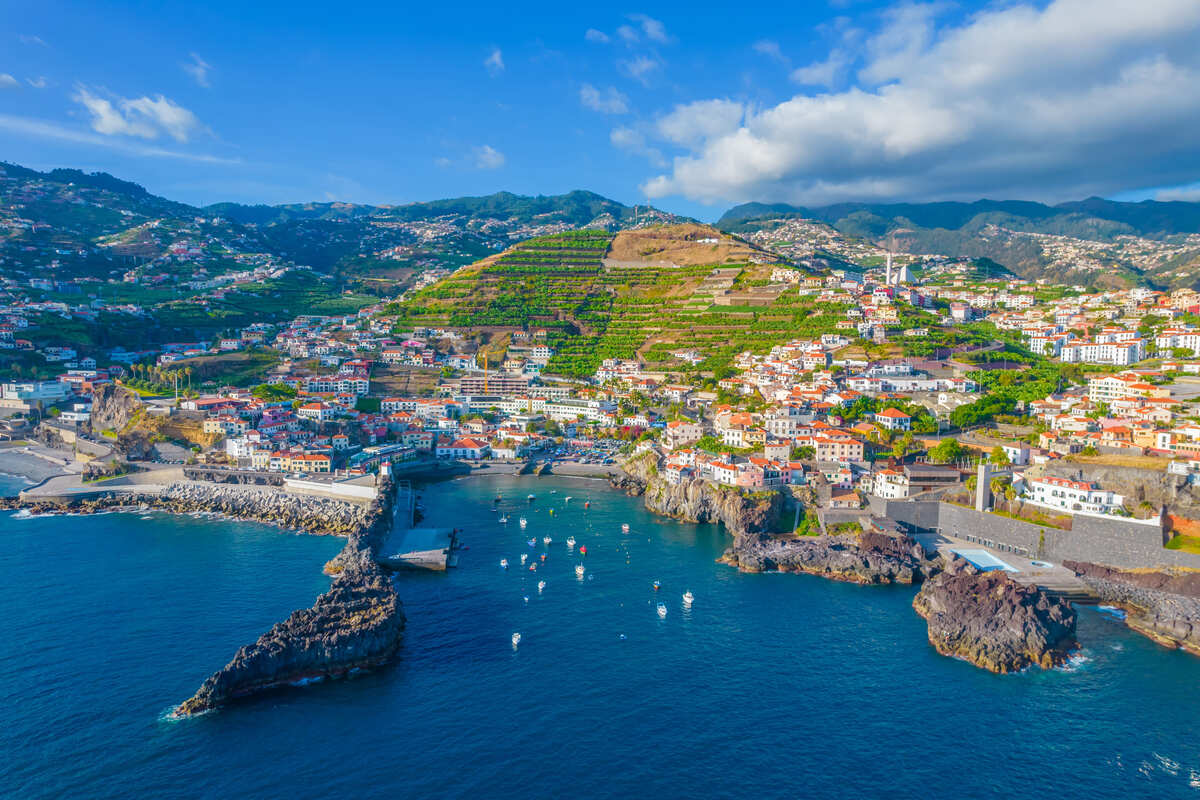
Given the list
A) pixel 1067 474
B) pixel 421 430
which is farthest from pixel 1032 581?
pixel 421 430

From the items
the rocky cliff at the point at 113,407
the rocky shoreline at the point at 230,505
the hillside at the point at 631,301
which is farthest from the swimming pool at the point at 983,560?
the rocky cliff at the point at 113,407

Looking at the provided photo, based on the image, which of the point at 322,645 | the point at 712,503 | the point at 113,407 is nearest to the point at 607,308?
the point at 712,503

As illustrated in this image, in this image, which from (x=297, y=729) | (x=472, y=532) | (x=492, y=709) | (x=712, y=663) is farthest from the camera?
(x=472, y=532)

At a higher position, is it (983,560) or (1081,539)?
(1081,539)

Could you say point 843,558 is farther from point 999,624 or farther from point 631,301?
point 631,301

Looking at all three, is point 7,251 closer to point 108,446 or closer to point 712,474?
point 108,446
